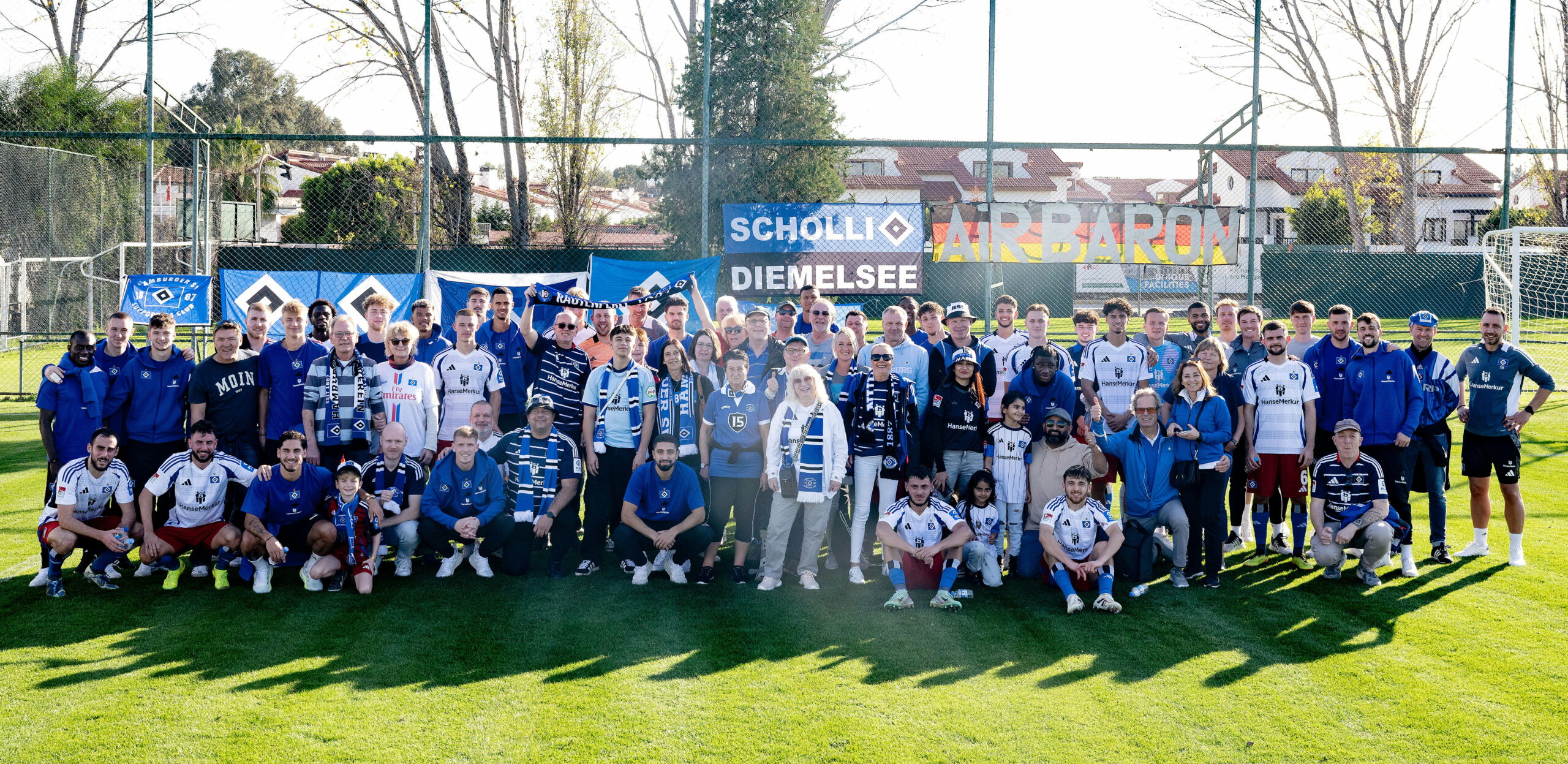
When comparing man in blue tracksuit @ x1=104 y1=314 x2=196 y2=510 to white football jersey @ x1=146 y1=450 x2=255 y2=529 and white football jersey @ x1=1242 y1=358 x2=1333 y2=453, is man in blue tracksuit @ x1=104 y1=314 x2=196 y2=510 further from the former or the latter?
white football jersey @ x1=1242 y1=358 x2=1333 y2=453

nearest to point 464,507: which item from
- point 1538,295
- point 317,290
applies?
point 317,290

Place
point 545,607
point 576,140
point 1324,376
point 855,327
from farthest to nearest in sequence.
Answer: point 576,140 < point 855,327 < point 1324,376 < point 545,607

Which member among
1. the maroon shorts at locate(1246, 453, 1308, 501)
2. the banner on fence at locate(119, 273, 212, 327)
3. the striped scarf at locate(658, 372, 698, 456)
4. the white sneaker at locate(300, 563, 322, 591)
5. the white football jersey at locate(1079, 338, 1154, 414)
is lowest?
the white sneaker at locate(300, 563, 322, 591)

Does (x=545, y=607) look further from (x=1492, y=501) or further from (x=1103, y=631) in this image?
(x=1492, y=501)

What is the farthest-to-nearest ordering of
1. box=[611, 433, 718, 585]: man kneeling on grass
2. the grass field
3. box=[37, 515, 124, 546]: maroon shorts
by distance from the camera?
box=[611, 433, 718, 585]: man kneeling on grass → box=[37, 515, 124, 546]: maroon shorts → the grass field

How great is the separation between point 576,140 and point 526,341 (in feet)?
10.7

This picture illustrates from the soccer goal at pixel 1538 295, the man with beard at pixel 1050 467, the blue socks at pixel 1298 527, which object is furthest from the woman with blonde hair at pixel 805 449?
the soccer goal at pixel 1538 295

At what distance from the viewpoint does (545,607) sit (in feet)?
22.4

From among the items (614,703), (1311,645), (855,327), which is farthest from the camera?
(855,327)

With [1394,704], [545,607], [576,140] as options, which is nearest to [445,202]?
[576,140]

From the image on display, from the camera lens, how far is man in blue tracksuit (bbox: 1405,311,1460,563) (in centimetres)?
795

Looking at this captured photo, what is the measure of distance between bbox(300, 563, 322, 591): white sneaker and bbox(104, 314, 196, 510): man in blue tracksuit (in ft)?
3.75

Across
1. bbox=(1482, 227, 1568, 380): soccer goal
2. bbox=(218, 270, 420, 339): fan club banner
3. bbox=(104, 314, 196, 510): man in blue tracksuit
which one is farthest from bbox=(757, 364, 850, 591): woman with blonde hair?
bbox=(1482, 227, 1568, 380): soccer goal

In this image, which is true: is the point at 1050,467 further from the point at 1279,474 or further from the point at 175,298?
the point at 175,298
